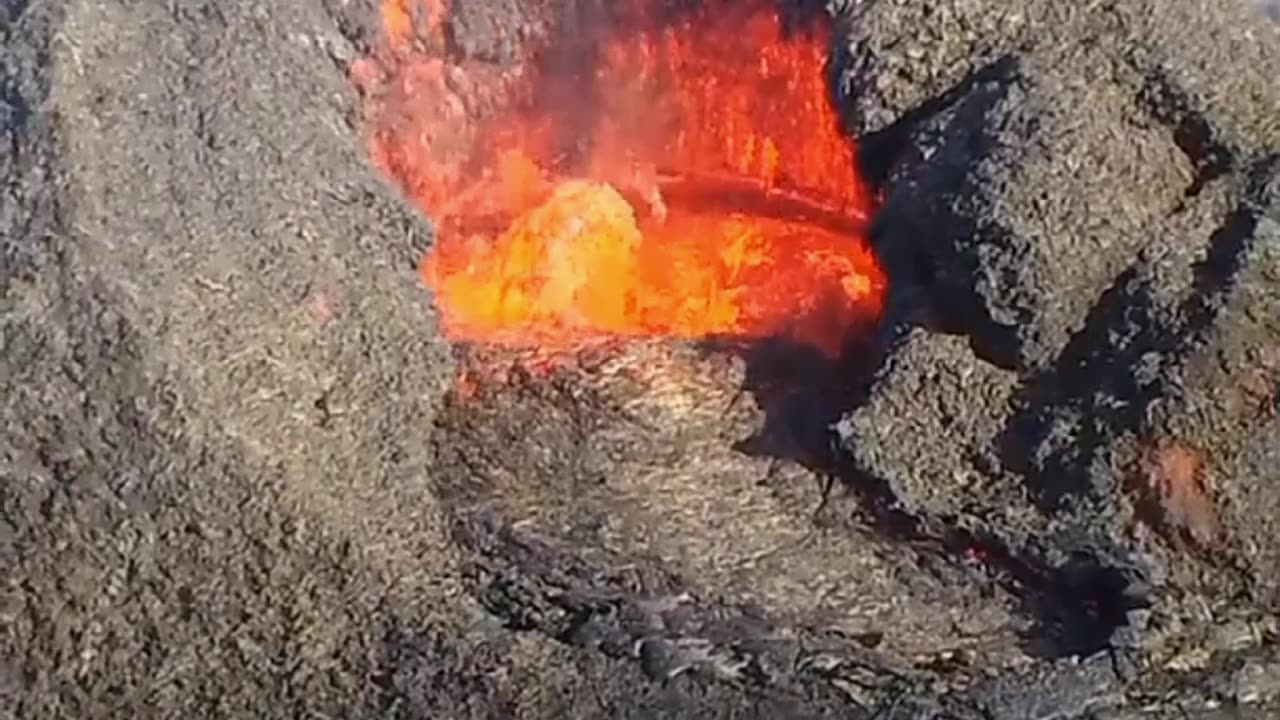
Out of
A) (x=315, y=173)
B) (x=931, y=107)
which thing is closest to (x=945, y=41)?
(x=931, y=107)

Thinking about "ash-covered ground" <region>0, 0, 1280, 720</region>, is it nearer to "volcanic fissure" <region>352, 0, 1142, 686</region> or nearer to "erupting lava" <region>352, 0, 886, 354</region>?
"volcanic fissure" <region>352, 0, 1142, 686</region>

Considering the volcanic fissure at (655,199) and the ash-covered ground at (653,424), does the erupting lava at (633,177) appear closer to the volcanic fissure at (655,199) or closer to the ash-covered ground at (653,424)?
the volcanic fissure at (655,199)

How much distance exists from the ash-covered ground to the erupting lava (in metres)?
0.28

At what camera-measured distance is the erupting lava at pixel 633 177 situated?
15.1 feet

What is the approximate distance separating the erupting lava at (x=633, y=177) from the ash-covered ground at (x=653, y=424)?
0.28 m

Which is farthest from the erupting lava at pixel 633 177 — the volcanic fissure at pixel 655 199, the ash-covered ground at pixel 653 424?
the ash-covered ground at pixel 653 424

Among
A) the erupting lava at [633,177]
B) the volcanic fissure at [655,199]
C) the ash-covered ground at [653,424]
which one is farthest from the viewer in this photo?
the erupting lava at [633,177]

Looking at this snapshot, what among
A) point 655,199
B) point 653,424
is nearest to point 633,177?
point 655,199

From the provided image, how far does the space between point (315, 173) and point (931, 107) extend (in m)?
1.26

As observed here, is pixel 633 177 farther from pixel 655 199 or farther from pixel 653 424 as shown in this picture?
pixel 653 424

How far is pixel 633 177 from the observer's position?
521 cm

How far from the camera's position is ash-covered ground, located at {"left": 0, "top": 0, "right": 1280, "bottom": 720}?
3.42 meters

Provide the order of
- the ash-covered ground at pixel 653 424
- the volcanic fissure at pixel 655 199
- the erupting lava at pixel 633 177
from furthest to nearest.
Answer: the erupting lava at pixel 633 177 < the volcanic fissure at pixel 655 199 < the ash-covered ground at pixel 653 424

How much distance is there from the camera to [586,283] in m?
4.69
